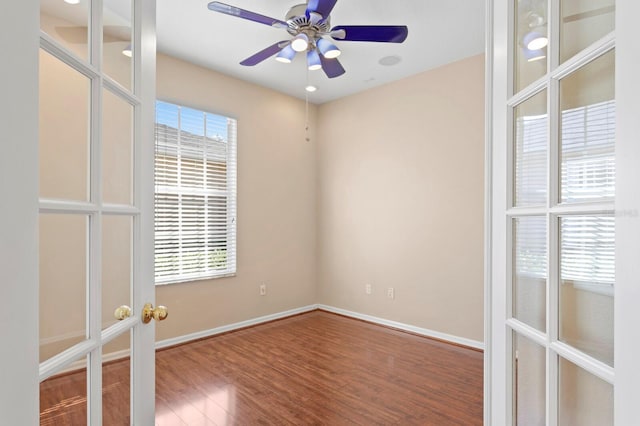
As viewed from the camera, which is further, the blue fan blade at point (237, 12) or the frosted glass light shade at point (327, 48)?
the frosted glass light shade at point (327, 48)

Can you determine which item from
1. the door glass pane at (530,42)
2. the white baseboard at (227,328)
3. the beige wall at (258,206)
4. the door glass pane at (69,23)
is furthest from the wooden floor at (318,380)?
the door glass pane at (69,23)

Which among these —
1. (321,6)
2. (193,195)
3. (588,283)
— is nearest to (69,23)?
(588,283)

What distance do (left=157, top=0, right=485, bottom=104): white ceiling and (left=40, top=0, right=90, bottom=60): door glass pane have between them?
2.06m

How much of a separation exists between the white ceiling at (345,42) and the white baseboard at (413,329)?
2.82m

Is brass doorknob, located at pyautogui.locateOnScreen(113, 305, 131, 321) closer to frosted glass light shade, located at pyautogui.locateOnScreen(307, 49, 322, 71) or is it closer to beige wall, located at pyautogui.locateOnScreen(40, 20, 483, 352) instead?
frosted glass light shade, located at pyautogui.locateOnScreen(307, 49, 322, 71)

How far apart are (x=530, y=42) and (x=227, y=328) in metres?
3.65

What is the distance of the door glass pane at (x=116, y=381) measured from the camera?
0.82 meters

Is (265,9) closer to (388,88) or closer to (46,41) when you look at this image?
(388,88)

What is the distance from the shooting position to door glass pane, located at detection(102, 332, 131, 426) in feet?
2.68

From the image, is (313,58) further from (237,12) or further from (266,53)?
(237,12)

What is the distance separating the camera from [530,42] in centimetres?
96

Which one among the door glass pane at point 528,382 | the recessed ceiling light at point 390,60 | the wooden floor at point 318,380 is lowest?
the wooden floor at point 318,380

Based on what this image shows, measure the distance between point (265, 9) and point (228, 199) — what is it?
198 cm

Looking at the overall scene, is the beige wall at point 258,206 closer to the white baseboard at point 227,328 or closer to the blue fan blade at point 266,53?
the white baseboard at point 227,328
